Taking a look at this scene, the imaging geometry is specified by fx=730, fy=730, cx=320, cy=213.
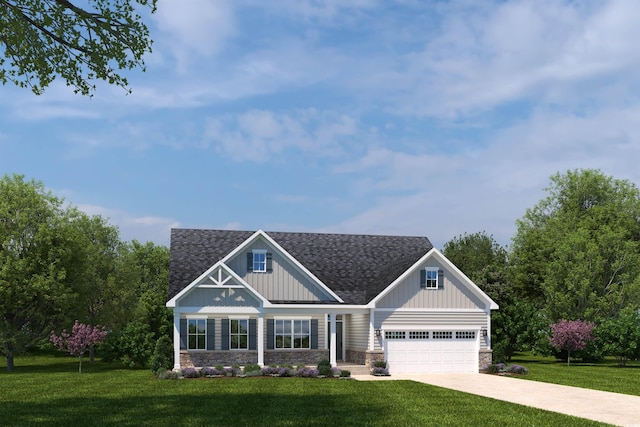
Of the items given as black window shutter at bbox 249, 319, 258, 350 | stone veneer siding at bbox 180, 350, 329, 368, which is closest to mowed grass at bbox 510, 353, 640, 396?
stone veneer siding at bbox 180, 350, 329, 368

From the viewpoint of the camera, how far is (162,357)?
33031 millimetres

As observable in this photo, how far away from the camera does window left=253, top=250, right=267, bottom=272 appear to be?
36.9 m

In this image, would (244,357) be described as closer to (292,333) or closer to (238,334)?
(238,334)

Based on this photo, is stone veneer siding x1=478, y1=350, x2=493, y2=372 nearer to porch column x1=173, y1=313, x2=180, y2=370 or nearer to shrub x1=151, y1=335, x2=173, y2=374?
porch column x1=173, y1=313, x2=180, y2=370

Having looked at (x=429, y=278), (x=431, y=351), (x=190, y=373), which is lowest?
(x=190, y=373)

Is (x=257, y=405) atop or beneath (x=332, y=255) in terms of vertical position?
beneath

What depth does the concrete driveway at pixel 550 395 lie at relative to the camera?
19375 mm

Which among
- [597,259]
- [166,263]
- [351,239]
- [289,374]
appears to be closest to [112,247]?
[166,263]

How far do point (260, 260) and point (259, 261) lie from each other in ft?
0.23

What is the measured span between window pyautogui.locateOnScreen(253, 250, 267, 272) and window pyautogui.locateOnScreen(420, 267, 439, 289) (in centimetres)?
790

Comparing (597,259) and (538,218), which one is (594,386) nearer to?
(597,259)

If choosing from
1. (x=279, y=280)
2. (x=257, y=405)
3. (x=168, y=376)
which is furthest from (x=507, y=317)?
(x=257, y=405)

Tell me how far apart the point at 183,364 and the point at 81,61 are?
58.5ft

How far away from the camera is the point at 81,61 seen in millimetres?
19422
